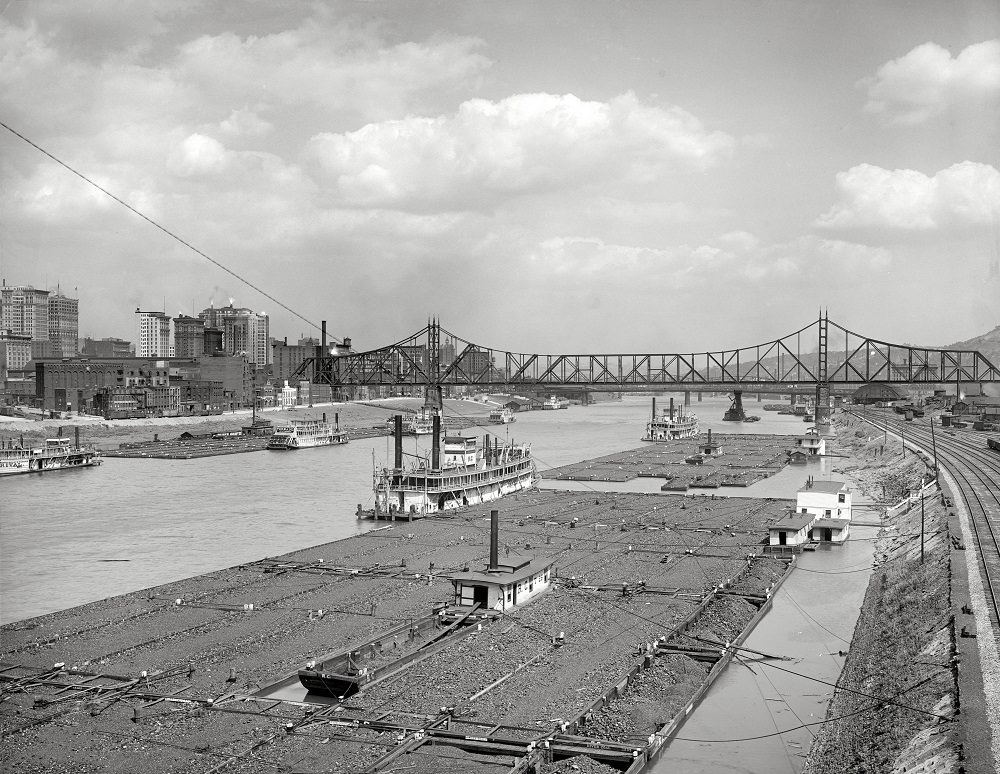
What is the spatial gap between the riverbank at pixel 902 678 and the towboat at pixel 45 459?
94.2ft

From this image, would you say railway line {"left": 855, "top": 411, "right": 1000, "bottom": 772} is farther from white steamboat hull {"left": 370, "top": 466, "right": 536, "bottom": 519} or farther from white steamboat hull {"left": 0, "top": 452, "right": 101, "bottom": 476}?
white steamboat hull {"left": 0, "top": 452, "right": 101, "bottom": 476}

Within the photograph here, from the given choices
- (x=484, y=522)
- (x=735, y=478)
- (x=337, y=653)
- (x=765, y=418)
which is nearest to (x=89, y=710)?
(x=337, y=653)

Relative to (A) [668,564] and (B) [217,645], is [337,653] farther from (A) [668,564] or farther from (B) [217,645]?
(A) [668,564]

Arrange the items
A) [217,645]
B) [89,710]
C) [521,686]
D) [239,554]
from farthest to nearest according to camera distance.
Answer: [239,554], [217,645], [521,686], [89,710]

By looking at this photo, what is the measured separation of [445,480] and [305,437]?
25.5 meters

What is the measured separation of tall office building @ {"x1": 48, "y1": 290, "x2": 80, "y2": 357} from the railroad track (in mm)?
79940

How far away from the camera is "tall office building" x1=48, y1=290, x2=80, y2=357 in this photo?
98.8 meters

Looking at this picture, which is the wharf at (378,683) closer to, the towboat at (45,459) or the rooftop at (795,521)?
the rooftop at (795,521)

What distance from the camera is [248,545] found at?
65.8ft

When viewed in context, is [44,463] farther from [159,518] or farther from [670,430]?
[670,430]

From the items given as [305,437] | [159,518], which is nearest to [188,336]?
[305,437]

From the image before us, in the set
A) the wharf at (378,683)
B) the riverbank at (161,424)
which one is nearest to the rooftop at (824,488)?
the wharf at (378,683)

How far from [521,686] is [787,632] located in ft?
15.9

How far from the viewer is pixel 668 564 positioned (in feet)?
58.3
